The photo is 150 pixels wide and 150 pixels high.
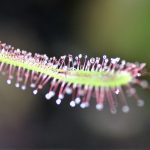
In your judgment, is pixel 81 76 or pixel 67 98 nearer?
pixel 81 76

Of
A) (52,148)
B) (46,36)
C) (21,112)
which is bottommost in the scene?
(52,148)

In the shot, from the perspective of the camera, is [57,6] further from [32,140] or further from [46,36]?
[32,140]

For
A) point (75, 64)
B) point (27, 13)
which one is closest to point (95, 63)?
point (75, 64)

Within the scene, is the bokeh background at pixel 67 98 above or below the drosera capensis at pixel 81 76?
above

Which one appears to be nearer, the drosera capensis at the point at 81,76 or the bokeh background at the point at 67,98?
the drosera capensis at the point at 81,76

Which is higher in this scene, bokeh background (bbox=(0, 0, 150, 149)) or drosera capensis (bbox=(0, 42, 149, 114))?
bokeh background (bbox=(0, 0, 150, 149))
